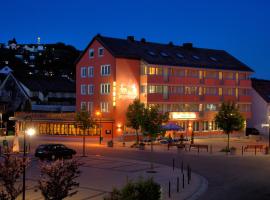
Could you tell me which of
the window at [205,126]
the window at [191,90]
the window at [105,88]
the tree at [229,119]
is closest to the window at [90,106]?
the window at [105,88]

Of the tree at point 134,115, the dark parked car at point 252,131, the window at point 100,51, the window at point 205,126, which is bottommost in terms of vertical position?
the dark parked car at point 252,131

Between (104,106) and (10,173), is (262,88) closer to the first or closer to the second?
(104,106)

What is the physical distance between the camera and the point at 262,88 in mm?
87375

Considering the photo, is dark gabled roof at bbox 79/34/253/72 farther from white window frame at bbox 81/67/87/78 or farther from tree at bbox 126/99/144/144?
tree at bbox 126/99/144/144

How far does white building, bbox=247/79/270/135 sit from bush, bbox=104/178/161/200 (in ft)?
227

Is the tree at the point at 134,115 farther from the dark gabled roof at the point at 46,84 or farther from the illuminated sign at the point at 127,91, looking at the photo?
the dark gabled roof at the point at 46,84

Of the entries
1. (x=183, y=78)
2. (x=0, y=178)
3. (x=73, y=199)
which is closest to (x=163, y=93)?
(x=183, y=78)

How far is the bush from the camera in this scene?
1659 centimetres

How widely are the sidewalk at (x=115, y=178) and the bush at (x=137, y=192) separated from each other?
21.4 feet

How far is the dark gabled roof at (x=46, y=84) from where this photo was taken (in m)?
89.1

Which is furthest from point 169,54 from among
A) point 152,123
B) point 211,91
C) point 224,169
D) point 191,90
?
point 224,169

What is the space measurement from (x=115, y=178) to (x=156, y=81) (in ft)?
123

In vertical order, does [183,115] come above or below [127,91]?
below

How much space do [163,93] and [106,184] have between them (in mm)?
40927
